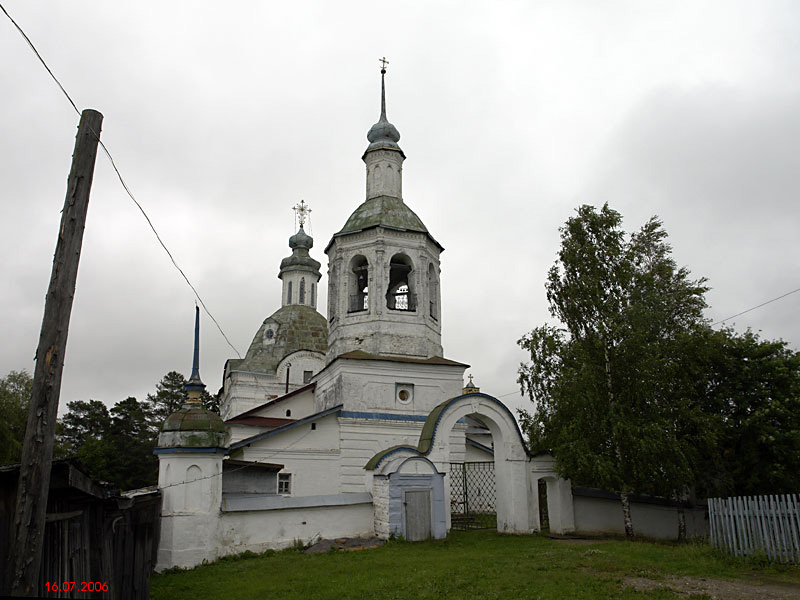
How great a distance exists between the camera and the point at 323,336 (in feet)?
113

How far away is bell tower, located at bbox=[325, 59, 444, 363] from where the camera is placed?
2200 centimetres

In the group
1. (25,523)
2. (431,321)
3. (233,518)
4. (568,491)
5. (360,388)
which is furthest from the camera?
(431,321)

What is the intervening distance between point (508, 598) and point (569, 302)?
35.1 feet

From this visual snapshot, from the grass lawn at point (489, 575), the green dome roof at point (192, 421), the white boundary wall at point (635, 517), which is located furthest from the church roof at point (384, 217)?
the grass lawn at point (489, 575)

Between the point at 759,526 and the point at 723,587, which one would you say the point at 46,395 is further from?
the point at 759,526

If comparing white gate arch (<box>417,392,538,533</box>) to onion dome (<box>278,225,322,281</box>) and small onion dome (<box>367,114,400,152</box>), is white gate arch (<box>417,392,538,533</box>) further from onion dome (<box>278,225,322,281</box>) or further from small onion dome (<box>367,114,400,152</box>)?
onion dome (<box>278,225,322,281</box>)

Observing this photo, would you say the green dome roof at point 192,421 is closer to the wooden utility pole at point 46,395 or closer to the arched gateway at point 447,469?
the arched gateway at point 447,469

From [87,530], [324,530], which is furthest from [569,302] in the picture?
[87,530]

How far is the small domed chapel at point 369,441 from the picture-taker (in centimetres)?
1459

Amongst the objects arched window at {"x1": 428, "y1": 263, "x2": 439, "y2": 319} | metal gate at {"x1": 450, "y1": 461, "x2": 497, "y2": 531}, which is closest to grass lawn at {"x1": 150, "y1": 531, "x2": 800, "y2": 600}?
metal gate at {"x1": 450, "y1": 461, "x2": 497, "y2": 531}

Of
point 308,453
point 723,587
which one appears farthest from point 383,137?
point 723,587

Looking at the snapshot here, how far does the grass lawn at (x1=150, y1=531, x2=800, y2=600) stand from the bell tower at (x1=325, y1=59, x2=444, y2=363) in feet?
27.7

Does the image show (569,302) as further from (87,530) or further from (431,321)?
(87,530)

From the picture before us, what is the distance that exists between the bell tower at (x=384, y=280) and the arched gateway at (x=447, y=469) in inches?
145
